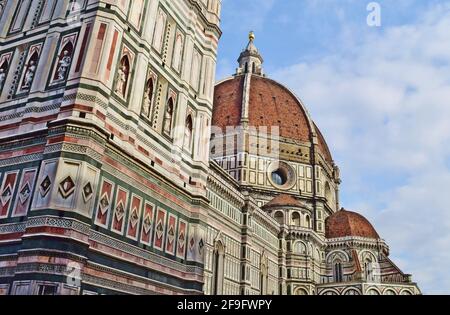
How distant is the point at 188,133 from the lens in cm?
1274

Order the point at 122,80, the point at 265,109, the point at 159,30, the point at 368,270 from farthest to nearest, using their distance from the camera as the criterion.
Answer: the point at 265,109, the point at 368,270, the point at 159,30, the point at 122,80

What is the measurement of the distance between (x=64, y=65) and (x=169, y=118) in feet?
10.2

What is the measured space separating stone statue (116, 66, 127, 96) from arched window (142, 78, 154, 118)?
828 mm

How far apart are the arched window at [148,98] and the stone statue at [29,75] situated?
8.97 ft

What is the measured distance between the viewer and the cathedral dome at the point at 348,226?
55819mm

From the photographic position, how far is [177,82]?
1253 cm

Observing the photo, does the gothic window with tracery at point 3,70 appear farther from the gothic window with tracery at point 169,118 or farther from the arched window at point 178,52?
the arched window at point 178,52

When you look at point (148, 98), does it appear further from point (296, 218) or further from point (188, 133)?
point (296, 218)

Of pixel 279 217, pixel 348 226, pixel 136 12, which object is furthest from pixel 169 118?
pixel 348 226

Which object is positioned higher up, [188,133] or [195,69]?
[195,69]

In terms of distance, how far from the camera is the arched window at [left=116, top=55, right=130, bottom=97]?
1038 centimetres

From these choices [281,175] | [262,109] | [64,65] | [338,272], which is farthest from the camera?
[262,109]
